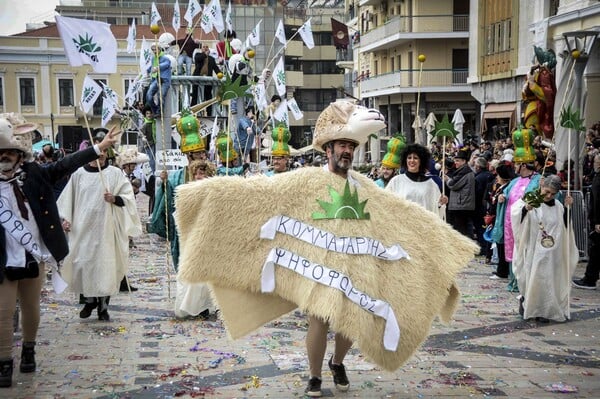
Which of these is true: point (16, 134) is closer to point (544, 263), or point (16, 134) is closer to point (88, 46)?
point (88, 46)

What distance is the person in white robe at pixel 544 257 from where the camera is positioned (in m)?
8.82

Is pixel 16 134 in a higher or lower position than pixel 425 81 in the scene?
lower

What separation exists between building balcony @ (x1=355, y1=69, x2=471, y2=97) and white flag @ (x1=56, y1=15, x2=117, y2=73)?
30287mm

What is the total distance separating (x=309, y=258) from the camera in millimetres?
5688

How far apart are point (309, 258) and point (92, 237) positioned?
3840 millimetres

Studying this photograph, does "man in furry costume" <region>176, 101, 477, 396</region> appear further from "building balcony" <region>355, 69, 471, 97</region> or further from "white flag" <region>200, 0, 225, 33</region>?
"building balcony" <region>355, 69, 471, 97</region>

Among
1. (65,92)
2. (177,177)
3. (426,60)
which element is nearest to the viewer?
(177,177)

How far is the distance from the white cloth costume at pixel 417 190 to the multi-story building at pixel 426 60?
92.2ft

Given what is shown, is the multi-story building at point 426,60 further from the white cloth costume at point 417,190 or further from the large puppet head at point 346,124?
the large puppet head at point 346,124

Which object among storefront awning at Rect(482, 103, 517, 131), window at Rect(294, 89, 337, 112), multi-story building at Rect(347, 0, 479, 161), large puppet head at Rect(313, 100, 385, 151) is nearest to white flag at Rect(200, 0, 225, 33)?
storefront awning at Rect(482, 103, 517, 131)

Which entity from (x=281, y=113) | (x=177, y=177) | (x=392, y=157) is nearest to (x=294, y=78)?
(x=281, y=113)

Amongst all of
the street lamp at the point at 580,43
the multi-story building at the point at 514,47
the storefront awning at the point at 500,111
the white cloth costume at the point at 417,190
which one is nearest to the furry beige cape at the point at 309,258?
the white cloth costume at the point at 417,190

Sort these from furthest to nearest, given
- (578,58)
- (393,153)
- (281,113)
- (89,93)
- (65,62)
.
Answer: (65,62) < (281,113) < (578,58) < (89,93) < (393,153)

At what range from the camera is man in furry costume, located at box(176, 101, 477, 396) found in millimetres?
5625
